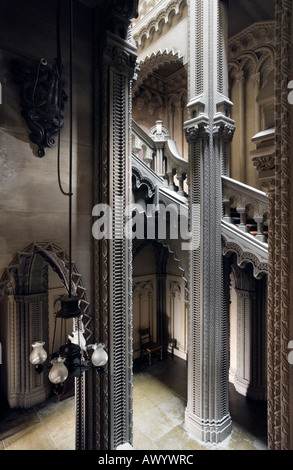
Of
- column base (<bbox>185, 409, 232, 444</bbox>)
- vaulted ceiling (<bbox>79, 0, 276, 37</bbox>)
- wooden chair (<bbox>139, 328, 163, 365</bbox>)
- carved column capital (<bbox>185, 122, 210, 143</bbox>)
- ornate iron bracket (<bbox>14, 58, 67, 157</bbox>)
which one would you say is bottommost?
column base (<bbox>185, 409, 232, 444</bbox>)

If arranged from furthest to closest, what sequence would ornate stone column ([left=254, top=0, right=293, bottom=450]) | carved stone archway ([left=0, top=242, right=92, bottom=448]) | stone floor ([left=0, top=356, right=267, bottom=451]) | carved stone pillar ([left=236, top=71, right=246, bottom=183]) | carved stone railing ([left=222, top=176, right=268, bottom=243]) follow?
carved stone pillar ([left=236, top=71, right=246, bottom=183]) → carved stone archway ([left=0, top=242, right=92, bottom=448]) → stone floor ([left=0, top=356, right=267, bottom=451]) → carved stone railing ([left=222, top=176, right=268, bottom=243]) → ornate stone column ([left=254, top=0, right=293, bottom=450])

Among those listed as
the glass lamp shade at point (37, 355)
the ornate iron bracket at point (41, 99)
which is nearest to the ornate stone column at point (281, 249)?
the glass lamp shade at point (37, 355)

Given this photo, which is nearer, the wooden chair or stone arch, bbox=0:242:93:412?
stone arch, bbox=0:242:93:412

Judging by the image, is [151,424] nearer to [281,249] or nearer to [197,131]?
[281,249]

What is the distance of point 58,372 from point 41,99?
2646 millimetres

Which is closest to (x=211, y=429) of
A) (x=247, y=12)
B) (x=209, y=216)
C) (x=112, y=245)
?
(x=209, y=216)

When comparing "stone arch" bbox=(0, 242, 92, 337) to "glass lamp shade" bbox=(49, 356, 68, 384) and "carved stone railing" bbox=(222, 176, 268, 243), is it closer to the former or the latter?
"glass lamp shade" bbox=(49, 356, 68, 384)

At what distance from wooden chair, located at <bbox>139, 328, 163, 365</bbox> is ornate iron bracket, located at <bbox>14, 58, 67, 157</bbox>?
693 cm

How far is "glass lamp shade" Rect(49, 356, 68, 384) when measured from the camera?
2092 mm

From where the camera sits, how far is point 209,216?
492cm

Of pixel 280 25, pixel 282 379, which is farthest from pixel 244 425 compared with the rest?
pixel 280 25

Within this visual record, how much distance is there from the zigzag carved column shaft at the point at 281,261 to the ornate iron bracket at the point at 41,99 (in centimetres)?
202

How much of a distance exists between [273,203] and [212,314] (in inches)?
133

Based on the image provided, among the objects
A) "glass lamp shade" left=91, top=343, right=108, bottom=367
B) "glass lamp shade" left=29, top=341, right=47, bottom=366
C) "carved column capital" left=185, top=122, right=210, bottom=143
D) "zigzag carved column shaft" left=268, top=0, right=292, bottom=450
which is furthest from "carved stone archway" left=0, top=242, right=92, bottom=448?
"zigzag carved column shaft" left=268, top=0, right=292, bottom=450
